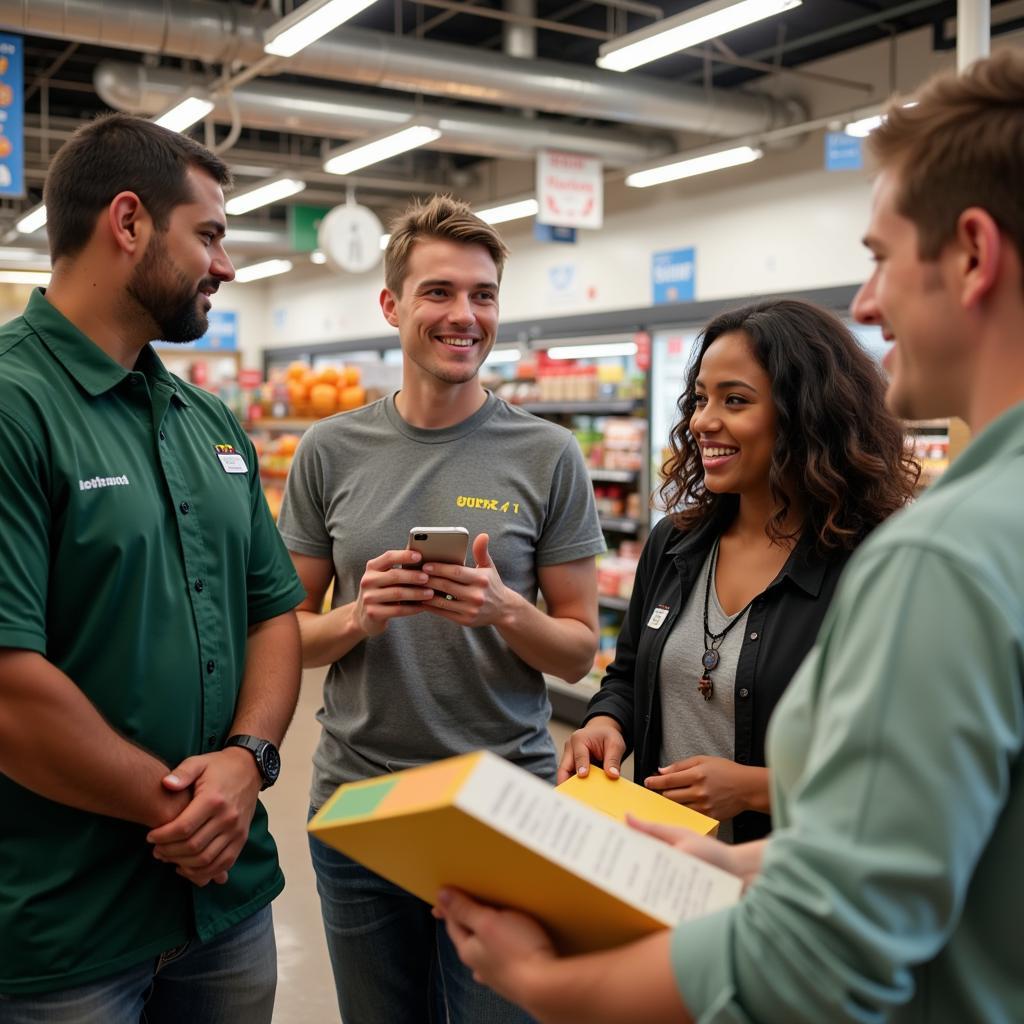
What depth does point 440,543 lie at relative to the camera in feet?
6.47

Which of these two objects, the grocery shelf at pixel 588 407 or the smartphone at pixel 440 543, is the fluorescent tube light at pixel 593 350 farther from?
the smartphone at pixel 440 543

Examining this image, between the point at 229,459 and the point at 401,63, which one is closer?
the point at 229,459

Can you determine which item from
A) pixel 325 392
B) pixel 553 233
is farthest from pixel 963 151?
pixel 553 233

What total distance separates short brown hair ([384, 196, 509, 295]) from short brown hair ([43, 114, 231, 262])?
1.95 ft

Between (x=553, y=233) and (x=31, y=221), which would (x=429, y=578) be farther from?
(x=31, y=221)

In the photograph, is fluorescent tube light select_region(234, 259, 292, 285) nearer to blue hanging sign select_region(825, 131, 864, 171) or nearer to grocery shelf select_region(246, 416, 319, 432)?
grocery shelf select_region(246, 416, 319, 432)

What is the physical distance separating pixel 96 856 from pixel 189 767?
0.62 feet

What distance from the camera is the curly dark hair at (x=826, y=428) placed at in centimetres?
199

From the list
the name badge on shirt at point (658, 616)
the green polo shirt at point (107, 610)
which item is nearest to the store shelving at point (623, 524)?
the name badge on shirt at point (658, 616)

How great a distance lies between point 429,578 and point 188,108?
5.52m

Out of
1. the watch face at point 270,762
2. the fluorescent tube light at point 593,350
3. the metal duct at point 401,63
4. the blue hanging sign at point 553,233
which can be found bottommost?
the watch face at point 270,762

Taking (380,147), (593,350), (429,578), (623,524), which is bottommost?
(623,524)

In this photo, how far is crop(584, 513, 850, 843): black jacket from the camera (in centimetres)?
189

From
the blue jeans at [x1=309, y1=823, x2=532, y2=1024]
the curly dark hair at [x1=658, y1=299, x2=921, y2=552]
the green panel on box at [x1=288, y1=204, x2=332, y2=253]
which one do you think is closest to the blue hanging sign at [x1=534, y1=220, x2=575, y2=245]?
the green panel on box at [x1=288, y1=204, x2=332, y2=253]
